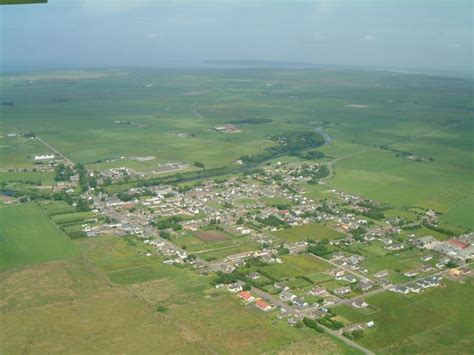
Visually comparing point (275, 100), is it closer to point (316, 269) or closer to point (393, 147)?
point (393, 147)

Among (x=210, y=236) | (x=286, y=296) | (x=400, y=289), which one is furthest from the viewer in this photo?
(x=210, y=236)

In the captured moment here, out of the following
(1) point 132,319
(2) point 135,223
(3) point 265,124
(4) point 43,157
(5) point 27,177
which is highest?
(3) point 265,124

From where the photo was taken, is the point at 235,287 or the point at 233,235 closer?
the point at 235,287

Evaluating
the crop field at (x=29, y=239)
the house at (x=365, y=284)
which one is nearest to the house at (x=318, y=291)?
the house at (x=365, y=284)

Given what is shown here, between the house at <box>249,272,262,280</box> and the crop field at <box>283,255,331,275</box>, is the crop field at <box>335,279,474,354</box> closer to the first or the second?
the crop field at <box>283,255,331,275</box>

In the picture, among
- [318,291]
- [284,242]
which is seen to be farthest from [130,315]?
[284,242]

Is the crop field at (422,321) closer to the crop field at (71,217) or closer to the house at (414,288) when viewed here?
the house at (414,288)

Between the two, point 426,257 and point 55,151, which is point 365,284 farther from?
point 55,151
